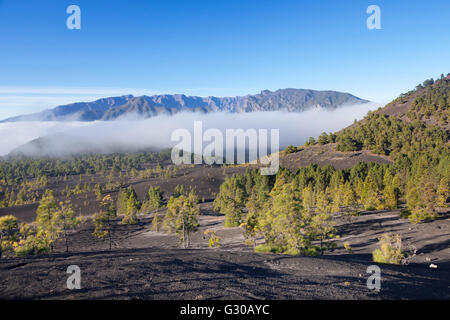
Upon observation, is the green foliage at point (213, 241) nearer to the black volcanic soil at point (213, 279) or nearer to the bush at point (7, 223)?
the black volcanic soil at point (213, 279)

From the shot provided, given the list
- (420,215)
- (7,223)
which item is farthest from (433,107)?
(7,223)

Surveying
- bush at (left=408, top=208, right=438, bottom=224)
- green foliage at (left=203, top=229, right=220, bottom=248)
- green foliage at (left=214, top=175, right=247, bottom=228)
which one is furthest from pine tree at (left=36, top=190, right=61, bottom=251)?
bush at (left=408, top=208, right=438, bottom=224)

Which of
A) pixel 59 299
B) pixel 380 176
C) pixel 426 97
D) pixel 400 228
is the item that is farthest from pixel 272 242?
pixel 426 97

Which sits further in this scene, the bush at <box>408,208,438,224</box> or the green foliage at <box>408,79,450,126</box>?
the green foliage at <box>408,79,450,126</box>

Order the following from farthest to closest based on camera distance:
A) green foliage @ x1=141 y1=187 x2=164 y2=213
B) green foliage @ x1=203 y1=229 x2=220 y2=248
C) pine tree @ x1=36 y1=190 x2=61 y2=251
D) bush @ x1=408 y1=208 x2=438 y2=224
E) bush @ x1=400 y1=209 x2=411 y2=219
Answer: green foliage @ x1=141 y1=187 x2=164 y2=213
bush @ x1=400 y1=209 x2=411 y2=219
bush @ x1=408 y1=208 x2=438 y2=224
green foliage @ x1=203 y1=229 x2=220 y2=248
pine tree @ x1=36 y1=190 x2=61 y2=251

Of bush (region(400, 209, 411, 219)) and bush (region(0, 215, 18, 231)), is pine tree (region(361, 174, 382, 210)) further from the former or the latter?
bush (region(0, 215, 18, 231))

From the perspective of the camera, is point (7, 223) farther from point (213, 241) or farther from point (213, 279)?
point (213, 279)

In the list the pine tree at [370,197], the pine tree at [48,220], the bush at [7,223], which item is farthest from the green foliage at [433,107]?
the bush at [7,223]

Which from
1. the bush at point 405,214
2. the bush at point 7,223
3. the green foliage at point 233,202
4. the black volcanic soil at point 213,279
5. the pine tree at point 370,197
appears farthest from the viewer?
the pine tree at point 370,197

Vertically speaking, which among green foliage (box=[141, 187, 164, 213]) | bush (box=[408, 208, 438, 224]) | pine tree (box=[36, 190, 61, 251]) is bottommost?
green foliage (box=[141, 187, 164, 213])

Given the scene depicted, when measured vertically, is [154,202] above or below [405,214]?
below
